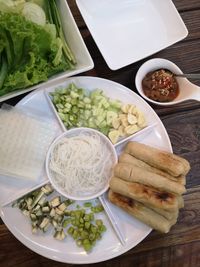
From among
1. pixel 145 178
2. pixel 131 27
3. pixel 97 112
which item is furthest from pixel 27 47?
pixel 145 178

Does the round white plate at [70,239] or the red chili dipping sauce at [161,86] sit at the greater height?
the red chili dipping sauce at [161,86]

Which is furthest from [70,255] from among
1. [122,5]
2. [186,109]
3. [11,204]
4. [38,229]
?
[122,5]

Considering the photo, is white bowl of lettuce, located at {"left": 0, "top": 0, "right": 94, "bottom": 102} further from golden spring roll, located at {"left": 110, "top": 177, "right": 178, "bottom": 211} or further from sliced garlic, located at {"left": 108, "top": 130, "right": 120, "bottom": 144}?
golden spring roll, located at {"left": 110, "top": 177, "right": 178, "bottom": 211}

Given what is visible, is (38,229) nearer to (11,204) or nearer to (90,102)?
(11,204)

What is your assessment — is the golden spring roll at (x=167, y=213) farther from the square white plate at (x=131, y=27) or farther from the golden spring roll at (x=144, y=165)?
the square white plate at (x=131, y=27)

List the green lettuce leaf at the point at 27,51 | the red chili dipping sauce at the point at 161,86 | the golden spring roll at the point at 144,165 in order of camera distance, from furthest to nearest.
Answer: the red chili dipping sauce at the point at 161,86, the golden spring roll at the point at 144,165, the green lettuce leaf at the point at 27,51

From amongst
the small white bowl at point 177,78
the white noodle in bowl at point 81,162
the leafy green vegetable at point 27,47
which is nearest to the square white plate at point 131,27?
the small white bowl at point 177,78
